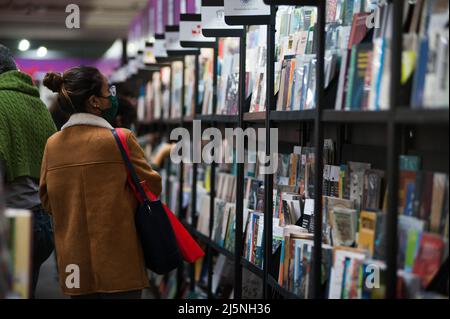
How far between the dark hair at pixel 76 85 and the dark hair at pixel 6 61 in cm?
46

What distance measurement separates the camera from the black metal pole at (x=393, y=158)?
91.4 inches

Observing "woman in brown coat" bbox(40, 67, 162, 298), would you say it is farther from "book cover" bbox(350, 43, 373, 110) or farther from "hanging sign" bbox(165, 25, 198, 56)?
"hanging sign" bbox(165, 25, 198, 56)

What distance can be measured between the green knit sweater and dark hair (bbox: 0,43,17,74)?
0.09m

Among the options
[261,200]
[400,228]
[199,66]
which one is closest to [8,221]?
[400,228]

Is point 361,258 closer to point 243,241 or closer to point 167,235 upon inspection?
point 167,235

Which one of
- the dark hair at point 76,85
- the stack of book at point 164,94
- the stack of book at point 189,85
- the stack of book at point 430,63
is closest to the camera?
the stack of book at point 430,63

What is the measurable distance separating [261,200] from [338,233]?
1.16 m

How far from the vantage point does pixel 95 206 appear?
329 cm

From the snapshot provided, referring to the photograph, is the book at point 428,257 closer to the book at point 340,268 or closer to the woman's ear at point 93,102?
the book at point 340,268

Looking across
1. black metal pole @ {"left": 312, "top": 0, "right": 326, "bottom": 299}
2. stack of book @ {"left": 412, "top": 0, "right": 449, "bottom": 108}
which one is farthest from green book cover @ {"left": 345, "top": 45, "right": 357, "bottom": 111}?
stack of book @ {"left": 412, "top": 0, "right": 449, "bottom": 108}

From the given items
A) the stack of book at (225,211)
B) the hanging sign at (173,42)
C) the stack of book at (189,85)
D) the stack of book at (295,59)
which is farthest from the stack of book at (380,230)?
the stack of book at (189,85)

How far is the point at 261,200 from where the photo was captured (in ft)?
13.7

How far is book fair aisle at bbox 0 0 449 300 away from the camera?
2.37 meters

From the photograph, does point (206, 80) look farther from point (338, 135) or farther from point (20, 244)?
point (20, 244)
